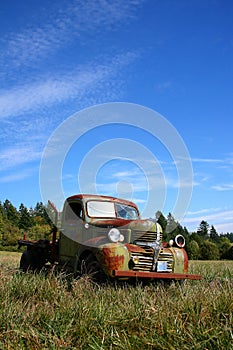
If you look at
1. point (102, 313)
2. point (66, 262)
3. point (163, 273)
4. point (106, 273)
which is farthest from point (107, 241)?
point (102, 313)

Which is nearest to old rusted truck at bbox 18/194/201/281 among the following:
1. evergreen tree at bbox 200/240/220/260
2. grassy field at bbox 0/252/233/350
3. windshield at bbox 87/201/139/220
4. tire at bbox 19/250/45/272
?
windshield at bbox 87/201/139/220

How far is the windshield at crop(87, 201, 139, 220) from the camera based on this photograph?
9828mm

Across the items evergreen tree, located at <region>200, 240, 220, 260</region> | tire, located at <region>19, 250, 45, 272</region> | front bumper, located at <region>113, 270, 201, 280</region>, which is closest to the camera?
front bumper, located at <region>113, 270, 201, 280</region>

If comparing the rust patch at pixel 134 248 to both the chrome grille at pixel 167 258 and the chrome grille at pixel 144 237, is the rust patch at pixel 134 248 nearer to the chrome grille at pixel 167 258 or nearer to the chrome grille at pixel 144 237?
the chrome grille at pixel 144 237

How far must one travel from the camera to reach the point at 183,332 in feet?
13.0

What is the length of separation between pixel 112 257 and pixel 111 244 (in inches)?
11.4

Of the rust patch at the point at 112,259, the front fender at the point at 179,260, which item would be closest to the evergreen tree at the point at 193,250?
the front fender at the point at 179,260

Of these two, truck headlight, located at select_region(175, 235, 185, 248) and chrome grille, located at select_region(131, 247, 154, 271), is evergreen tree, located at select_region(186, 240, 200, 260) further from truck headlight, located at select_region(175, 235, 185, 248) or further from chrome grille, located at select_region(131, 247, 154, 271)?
chrome grille, located at select_region(131, 247, 154, 271)

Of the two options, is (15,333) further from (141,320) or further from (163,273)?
(163,273)

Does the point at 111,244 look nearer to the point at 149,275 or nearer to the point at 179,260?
the point at 149,275

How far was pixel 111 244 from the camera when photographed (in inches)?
321

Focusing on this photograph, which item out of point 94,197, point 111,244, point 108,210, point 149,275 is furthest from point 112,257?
point 94,197

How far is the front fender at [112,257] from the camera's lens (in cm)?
792

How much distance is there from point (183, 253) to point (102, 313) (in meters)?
5.03
